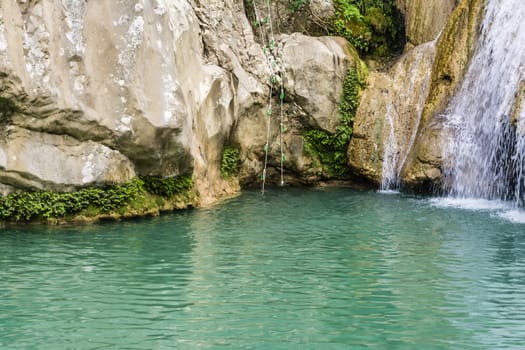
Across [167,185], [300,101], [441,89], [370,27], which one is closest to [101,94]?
[167,185]

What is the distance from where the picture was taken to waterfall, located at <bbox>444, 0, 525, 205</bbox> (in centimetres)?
1312

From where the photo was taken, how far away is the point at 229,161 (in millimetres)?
15820

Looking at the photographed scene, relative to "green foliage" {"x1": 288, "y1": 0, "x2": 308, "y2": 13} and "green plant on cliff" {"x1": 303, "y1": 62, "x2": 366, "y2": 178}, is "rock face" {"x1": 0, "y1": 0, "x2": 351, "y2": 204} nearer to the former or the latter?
"green plant on cliff" {"x1": 303, "y1": 62, "x2": 366, "y2": 178}

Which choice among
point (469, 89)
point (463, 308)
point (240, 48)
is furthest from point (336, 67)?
point (463, 308)

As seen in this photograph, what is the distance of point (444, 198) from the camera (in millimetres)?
14117

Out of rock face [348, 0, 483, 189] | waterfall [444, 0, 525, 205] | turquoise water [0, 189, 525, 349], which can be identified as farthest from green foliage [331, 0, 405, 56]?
turquoise water [0, 189, 525, 349]

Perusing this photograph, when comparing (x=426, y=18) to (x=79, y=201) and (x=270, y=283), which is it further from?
(x=270, y=283)

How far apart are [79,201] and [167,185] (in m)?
1.90

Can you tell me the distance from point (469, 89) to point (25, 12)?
9190 millimetres

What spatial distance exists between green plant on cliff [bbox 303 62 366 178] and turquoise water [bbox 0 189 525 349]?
5.10 m

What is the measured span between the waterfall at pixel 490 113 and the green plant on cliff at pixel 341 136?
122 inches

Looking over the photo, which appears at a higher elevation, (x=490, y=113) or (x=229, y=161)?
(x=490, y=113)

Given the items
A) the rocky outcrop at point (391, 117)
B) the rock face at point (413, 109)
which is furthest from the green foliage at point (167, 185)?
the rocky outcrop at point (391, 117)

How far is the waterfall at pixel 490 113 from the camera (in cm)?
1312
